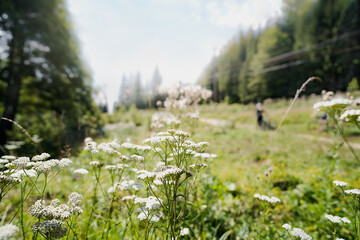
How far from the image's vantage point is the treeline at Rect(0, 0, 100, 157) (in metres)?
7.77

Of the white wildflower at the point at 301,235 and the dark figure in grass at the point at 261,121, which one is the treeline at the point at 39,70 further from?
the dark figure in grass at the point at 261,121

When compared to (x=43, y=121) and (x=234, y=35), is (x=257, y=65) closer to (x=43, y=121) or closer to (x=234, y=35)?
(x=234, y=35)

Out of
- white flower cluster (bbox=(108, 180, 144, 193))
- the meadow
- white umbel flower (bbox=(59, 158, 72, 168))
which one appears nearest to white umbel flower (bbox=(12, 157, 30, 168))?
→ the meadow

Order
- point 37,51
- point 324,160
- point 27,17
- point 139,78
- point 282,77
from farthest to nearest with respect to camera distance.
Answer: point 139,78, point 282,77, point 37,51, point 27,17, point 324,160

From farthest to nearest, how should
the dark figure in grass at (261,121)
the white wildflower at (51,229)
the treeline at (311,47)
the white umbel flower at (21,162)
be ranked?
the treeline at (311,47)
the dark figure in grass at (261,121)
the white umbel flower at (21,162)
the white wildflower at (51,229)

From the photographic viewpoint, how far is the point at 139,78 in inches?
2386

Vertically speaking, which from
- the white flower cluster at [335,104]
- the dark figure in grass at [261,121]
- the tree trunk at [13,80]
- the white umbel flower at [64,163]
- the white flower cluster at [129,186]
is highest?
the tree trunk at [13,80]

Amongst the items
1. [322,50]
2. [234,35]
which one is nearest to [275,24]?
[322,50]

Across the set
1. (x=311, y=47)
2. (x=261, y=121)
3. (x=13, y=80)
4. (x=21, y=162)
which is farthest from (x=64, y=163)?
(x=311, y=47)

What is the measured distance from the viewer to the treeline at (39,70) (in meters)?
7.77

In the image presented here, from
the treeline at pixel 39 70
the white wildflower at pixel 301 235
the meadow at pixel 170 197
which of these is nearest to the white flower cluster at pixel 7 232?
the meadow at pixel 170 197

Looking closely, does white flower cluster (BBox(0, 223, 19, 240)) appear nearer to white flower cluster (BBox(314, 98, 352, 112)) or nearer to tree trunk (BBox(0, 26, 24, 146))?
white flower cluster (BBox(314, 98, 352, 112))

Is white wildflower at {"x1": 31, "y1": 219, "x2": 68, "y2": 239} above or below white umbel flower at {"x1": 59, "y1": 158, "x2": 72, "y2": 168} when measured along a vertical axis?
below

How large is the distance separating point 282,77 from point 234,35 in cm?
2627
